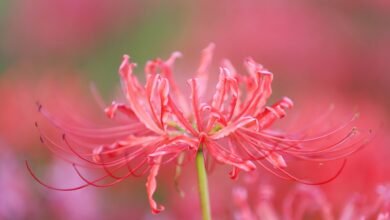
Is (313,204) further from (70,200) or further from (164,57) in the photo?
(164,57)

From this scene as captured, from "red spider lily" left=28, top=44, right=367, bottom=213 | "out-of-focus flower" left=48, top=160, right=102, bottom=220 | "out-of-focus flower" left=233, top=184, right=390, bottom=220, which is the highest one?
"red spider lily" left=28, top=44, right=367, bottom=213

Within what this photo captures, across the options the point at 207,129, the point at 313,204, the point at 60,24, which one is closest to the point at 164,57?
the point at 60,24

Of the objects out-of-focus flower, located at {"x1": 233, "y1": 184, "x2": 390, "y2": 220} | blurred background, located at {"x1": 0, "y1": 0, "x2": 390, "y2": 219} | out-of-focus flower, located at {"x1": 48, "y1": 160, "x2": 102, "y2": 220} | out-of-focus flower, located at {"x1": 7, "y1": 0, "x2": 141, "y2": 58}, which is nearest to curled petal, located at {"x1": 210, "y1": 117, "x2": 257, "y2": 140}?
out-of-focus flower, located at {"x1": 233, "y1": 184, "x2": 390, "y2": 220}

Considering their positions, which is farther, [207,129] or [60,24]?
[60,24]

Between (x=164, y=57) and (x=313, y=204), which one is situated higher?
(x=313, y=204)

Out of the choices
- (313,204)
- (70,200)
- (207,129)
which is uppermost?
(207,129)

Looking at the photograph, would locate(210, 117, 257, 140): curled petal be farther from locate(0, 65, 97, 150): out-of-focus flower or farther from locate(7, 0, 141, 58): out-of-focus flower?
locate(7, 0, 141, 58): out-of-focus flower

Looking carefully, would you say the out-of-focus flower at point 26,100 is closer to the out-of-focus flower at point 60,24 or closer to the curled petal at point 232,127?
the out-of-focus flower at point 60,24

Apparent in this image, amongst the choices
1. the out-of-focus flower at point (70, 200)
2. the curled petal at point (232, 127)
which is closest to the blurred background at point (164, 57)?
the out-of-focus flower at point (70, 200)

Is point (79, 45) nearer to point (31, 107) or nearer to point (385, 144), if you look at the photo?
point (31, 107)

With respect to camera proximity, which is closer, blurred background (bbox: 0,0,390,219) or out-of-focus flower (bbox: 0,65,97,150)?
blurred background (bbox: 0,0,390,219)
